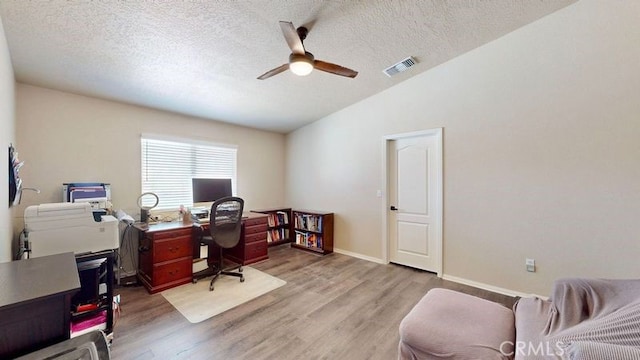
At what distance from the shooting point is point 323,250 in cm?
426

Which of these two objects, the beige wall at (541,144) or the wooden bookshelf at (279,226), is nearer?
the beige wall at (541,144)

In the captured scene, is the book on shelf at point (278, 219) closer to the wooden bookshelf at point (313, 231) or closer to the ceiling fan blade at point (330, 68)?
the wooden bookshelf at point (313, 231)

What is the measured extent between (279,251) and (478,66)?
4050 mm

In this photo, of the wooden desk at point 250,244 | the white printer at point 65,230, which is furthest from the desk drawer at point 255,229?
the white printer at point 65,230

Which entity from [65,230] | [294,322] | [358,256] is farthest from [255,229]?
[65,230]

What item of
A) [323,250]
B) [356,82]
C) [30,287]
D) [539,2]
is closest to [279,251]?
[323,250]

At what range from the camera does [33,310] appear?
3.15 feet

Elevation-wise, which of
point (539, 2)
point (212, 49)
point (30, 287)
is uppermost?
point (539, 2)

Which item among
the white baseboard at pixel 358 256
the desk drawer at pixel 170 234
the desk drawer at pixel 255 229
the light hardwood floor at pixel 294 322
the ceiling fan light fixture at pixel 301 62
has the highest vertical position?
the ceiling fan light fixture at pixel 301 62

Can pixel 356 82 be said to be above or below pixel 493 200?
above

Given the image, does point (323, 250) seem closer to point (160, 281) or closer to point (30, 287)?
point (160, 281)

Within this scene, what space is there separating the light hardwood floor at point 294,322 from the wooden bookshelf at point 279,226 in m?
1.43

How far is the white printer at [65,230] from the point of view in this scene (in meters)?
1.84

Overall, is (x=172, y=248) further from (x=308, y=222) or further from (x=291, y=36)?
(x=291, y=36)
